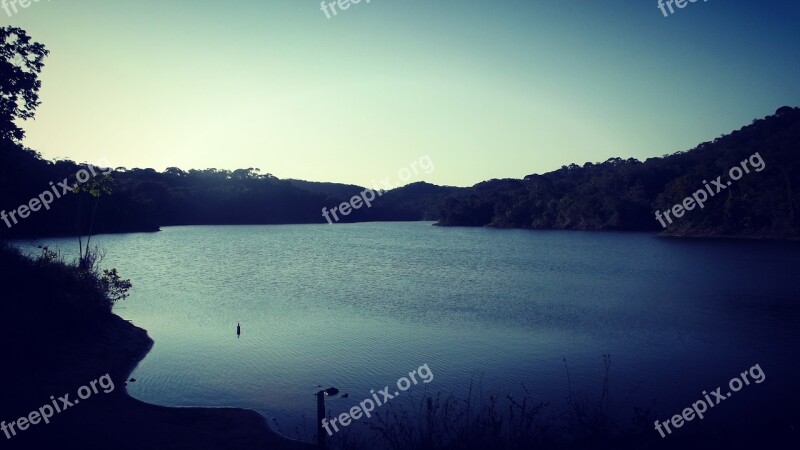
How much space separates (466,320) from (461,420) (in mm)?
10866

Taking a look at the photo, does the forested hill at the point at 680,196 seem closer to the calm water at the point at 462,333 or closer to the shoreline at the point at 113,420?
the calm water at the point at 462,333

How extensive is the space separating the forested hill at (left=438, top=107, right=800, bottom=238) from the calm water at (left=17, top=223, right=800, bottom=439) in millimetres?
40998

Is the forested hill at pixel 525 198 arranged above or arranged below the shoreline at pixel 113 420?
above

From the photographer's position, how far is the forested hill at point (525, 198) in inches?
2721

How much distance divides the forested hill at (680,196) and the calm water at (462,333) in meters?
41.0

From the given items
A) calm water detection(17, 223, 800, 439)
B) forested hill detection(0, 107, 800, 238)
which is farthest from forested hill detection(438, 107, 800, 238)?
calm water detection(17, 223, 800, 439)

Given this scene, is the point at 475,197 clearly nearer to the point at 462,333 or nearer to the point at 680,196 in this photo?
the point at 680,196

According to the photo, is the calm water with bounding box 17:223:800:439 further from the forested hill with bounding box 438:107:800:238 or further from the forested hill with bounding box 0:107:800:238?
the forested hill with bounding box 438:107:800:238

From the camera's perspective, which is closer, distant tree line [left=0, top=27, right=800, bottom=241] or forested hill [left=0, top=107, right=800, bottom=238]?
distant tree line [left=0, top=27, right=800, bottom=241]

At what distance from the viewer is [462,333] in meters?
19.2

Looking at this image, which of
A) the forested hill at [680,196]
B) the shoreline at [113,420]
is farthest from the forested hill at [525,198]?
the shoreline at [113,420]

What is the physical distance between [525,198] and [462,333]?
122m

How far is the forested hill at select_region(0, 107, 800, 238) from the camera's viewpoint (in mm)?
69125

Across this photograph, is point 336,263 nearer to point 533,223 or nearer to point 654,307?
point 654,307
